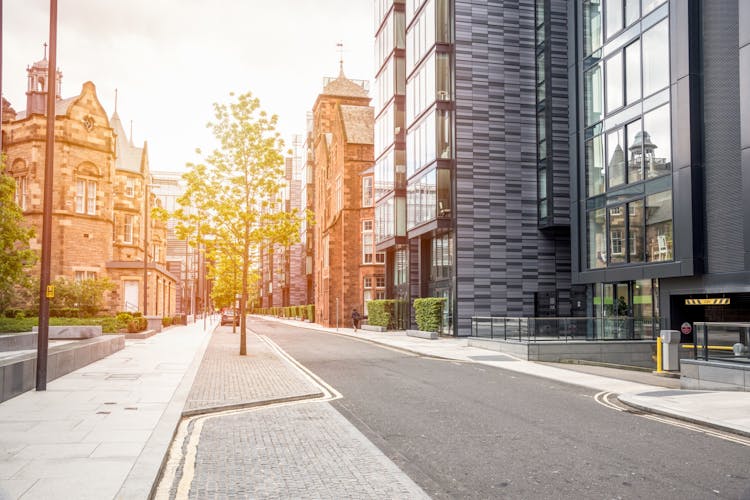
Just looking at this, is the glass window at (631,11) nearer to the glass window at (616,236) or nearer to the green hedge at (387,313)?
the glass window at (616,236)

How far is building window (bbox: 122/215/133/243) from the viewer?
56.3 metres

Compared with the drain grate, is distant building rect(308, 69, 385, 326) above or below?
above

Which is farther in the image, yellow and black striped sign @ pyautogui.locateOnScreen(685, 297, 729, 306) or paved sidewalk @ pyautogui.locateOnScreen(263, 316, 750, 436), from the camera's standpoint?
yellow and black striped sign @ pyautogui.locateOnScreen(685, 297, 729, 306)

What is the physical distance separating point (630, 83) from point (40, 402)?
2400 centimetres

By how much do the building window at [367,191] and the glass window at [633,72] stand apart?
32317 mm

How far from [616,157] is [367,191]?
32.2 m

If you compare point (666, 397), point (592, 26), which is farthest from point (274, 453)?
point (592, 26)

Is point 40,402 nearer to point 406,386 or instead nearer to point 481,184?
point 406,386

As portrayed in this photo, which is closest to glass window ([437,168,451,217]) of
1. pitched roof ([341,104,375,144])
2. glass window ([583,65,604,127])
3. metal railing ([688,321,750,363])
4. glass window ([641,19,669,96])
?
glass window ([583,65,604,127])

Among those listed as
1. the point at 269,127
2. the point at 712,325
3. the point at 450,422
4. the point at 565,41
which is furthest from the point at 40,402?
the point at 565,41

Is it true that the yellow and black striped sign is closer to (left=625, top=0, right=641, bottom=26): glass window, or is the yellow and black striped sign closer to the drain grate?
(left=625, top=0, right=641, bottom=26): glass window

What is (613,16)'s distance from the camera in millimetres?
27891

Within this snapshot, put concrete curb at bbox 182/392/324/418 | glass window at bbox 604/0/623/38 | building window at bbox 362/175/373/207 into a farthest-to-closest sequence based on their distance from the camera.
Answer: building window at bbox 362/175/373/207 < glass window at bbox 604/0/623/38 < concrete curb at bbox 182/392/324/418

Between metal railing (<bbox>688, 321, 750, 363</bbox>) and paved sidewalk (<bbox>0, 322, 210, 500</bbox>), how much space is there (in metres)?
10.8
